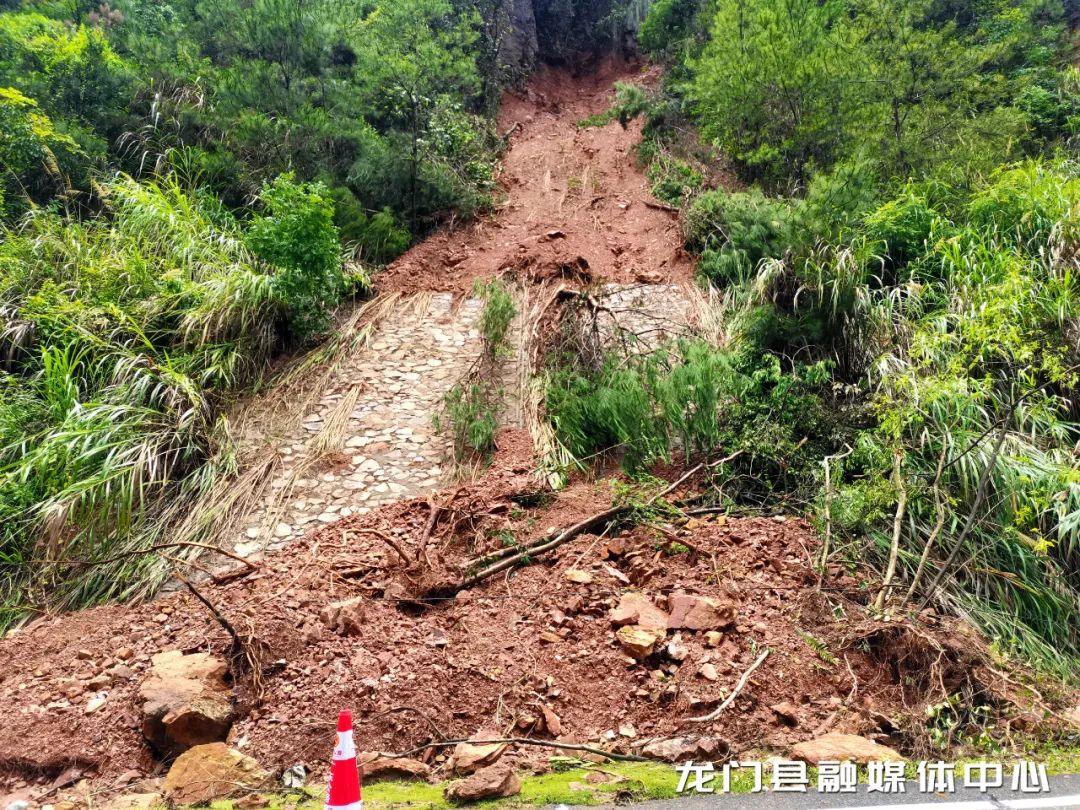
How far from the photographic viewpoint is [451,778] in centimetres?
261

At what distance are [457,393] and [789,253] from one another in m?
3.32

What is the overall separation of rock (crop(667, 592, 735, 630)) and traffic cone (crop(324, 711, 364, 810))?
1.77 m

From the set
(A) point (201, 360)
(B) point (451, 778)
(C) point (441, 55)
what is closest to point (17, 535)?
(A) point (201, 360)

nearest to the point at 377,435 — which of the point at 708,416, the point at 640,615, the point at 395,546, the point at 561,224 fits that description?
the point at 395,546

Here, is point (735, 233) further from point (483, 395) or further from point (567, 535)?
point (567, 535)

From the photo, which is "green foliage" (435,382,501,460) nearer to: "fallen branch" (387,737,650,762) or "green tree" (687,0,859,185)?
"fallen branch" (387,737,650,762)

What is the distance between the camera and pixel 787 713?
9.20ft

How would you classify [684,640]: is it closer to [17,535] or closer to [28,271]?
[17,535]

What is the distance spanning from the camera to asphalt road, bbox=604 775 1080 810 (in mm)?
2291

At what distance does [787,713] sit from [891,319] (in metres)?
3.68

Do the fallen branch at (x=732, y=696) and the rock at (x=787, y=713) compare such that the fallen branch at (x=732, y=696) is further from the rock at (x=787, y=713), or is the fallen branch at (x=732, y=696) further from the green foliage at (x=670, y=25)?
the green foliage at (x=670, y=25)

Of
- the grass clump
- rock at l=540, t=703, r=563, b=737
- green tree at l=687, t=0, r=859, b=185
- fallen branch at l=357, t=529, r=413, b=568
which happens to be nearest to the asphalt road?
rock at l=540, t=703, r=563, b=737

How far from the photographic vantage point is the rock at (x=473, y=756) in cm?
263

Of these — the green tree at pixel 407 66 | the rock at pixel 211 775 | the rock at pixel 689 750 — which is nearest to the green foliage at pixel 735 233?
the green tree at pixel 407 66
